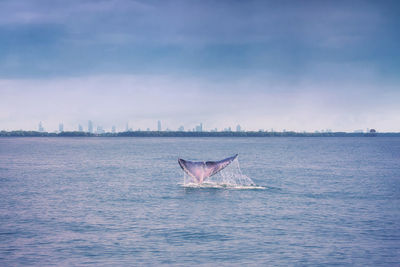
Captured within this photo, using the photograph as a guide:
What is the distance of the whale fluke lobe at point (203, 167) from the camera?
5878 cm

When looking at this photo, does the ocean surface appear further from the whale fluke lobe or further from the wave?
the whale fluke lobe

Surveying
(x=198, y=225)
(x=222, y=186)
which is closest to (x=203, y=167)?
(x=222, y=186)

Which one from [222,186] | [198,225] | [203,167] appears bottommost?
[198,225]

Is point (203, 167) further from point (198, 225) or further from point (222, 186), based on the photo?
point (198, 225)

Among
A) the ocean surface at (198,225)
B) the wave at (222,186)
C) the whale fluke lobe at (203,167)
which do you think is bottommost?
the ocean surface at (198,225)

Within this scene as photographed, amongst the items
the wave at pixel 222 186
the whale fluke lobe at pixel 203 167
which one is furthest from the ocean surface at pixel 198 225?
the whale fluke lobe at pixel 203 167

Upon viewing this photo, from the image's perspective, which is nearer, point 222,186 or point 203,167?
point 203,167

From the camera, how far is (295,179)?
71312 mm

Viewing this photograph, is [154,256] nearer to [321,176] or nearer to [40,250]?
[40,250]

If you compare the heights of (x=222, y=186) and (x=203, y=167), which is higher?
(x=203, y=167)

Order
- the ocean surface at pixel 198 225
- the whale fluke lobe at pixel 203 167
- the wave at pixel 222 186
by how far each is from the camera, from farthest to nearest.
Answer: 1. the wave at pixel 222 186
2. the whale fluke lobe at pixel 203 167
3. the ocean surface at pixel 198 225

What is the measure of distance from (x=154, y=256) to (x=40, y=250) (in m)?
8.37

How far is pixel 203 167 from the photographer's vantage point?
59500 millimetres

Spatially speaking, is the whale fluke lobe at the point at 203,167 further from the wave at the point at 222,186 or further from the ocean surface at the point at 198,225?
the ocean surface at the point at 198,225
